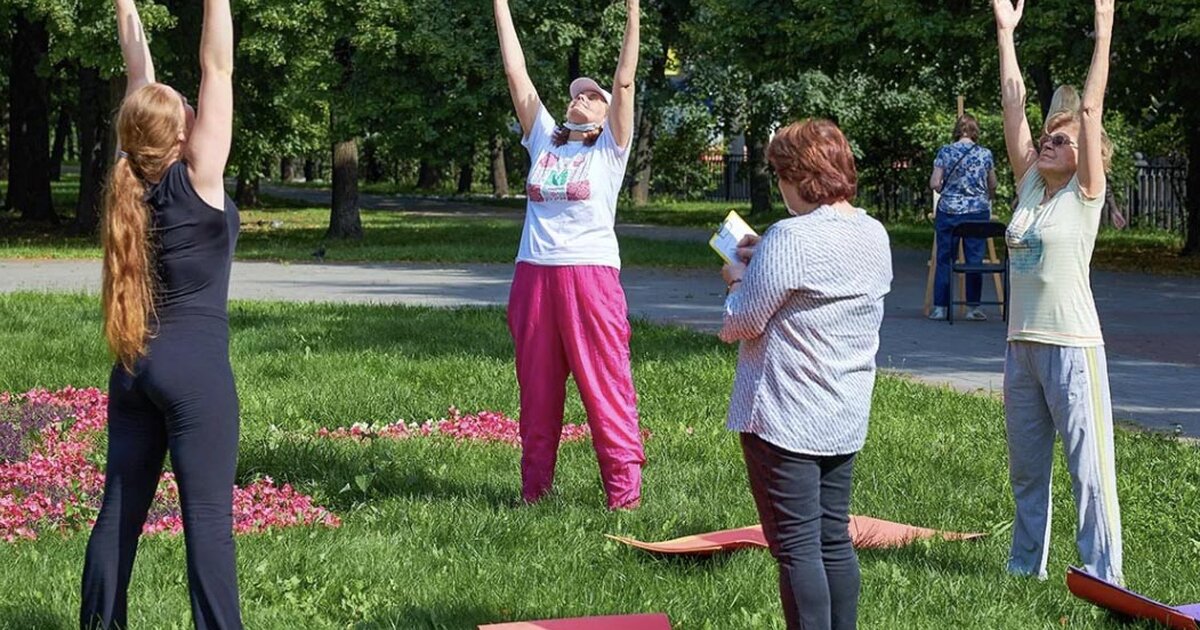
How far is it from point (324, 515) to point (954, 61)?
17.4 metres

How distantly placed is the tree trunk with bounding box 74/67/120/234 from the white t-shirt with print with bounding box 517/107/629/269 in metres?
22.2

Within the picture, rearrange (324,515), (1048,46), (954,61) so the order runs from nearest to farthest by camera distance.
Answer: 1. (324,515)
2. (1048,46)
3. (954,61)

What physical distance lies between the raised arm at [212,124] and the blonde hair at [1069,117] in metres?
2.86

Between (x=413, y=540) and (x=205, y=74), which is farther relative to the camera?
(x=413, y=540)

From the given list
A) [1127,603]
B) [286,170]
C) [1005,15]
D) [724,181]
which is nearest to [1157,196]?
[724,181]

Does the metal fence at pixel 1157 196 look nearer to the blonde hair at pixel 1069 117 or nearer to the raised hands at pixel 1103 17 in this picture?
the blonde hair at pixel 1069 117

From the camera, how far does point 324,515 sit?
22.2 feet

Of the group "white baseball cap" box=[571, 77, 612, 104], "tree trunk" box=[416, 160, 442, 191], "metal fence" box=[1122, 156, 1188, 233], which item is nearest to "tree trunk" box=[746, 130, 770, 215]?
"metal fence" box=[1122, 156, 1188, 233]

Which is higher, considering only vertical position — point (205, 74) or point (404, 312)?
point (205, 74)

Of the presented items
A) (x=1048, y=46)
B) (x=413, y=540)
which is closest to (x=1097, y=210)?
(x=413, y=540)

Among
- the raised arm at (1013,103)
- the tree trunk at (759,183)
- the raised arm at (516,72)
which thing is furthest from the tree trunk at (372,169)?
the raised arm at (1013,103)

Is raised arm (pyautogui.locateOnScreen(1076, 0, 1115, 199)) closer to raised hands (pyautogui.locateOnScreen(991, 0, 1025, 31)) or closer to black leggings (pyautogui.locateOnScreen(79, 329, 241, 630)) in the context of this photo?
raised hands (pyautogui.locateOnScreen(991, 0, 1025, 31))

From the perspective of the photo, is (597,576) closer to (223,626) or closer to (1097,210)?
(223,626)

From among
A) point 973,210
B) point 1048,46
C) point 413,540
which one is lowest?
point 413,540
